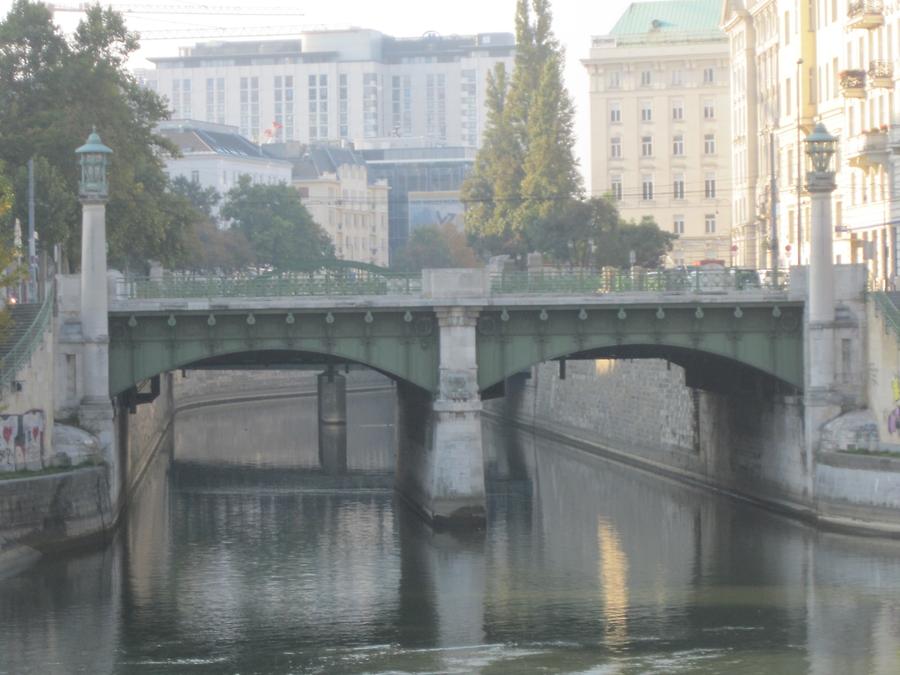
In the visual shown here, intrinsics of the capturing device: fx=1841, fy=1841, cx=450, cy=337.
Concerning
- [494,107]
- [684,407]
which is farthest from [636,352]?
[494,107]

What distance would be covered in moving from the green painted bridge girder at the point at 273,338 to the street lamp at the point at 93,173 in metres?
4.90

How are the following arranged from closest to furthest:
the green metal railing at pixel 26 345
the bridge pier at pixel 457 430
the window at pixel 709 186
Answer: the green metal railing at pixel 26 345, the bridge pier at pixel 457 430, the window at pixel 709 186

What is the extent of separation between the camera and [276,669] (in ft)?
167

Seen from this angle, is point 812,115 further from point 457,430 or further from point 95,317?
point 95,317

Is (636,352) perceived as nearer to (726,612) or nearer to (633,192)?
(726,612)

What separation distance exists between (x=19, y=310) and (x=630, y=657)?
35.1m

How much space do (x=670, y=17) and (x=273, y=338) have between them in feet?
423

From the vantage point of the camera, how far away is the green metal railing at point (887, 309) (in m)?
72.5

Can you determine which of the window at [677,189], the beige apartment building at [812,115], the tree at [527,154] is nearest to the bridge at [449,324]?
the beige apartment building at [812,115]

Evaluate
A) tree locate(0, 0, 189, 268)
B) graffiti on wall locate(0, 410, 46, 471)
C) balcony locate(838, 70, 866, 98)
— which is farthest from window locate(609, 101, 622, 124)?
graffiti on wall locate(0, 410, 46, 471)

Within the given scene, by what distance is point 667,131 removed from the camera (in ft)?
618

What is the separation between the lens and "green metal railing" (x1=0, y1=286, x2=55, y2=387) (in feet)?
217

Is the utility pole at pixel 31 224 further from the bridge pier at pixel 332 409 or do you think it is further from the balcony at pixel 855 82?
the balcony at pixel 855 82

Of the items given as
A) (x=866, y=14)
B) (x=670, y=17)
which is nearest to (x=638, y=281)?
(x=866, y=14)
